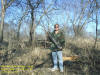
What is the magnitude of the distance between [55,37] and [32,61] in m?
1.88

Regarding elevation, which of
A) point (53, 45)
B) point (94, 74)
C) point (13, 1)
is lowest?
point (94, 74)

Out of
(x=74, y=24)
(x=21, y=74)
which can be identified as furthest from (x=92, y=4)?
(x=74, y=24)

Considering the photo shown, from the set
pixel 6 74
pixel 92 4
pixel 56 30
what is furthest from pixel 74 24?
pixel 6 74

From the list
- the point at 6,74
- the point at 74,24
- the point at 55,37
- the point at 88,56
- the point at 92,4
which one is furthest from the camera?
the point at 74,24

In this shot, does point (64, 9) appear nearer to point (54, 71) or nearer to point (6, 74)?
point (54, 71)

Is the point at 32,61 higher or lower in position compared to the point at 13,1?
lower

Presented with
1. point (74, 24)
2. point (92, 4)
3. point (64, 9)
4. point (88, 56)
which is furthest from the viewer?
point (74, 24)

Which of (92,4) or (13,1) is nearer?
(92,4)

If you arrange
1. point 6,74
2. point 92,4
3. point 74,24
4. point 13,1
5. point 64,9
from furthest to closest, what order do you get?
point 74,24, point 13,1, point 64,9, point 92,4, point 6,74

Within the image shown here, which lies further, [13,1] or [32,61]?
[13,1]

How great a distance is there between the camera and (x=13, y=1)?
13641 millimetres

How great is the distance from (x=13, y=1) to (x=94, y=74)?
491 inches

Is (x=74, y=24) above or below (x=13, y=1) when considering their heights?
below

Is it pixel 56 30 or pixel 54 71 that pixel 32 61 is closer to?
pixel 54 71
